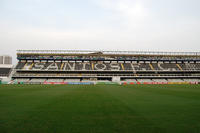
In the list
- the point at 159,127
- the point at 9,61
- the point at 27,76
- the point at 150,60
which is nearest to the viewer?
the point at 159,127

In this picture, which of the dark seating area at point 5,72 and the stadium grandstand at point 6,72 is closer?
the stadium grandstand at point 6,72

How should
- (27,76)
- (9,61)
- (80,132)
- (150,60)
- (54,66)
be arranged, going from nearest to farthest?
(80,132)
(27,76)
(54,66)
(150,60)
(9,61)

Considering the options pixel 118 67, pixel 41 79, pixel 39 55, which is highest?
pixel 39 55

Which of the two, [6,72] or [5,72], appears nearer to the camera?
[5,72]

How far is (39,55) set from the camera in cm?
7156

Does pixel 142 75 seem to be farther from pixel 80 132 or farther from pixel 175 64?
pixel 80 132

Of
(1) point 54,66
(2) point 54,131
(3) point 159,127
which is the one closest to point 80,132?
(2) point 54,131

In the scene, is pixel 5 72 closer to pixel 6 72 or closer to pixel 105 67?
pixel 6 72

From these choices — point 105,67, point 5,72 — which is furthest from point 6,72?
point 105,67

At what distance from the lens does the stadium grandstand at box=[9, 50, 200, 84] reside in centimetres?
6194

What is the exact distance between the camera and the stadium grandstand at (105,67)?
61938 mm

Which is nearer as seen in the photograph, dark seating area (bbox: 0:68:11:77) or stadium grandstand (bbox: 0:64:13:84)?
stadium grandstand (bbox: 0:64:13:84)

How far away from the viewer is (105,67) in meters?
67.9

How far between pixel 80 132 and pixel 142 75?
199 feet
